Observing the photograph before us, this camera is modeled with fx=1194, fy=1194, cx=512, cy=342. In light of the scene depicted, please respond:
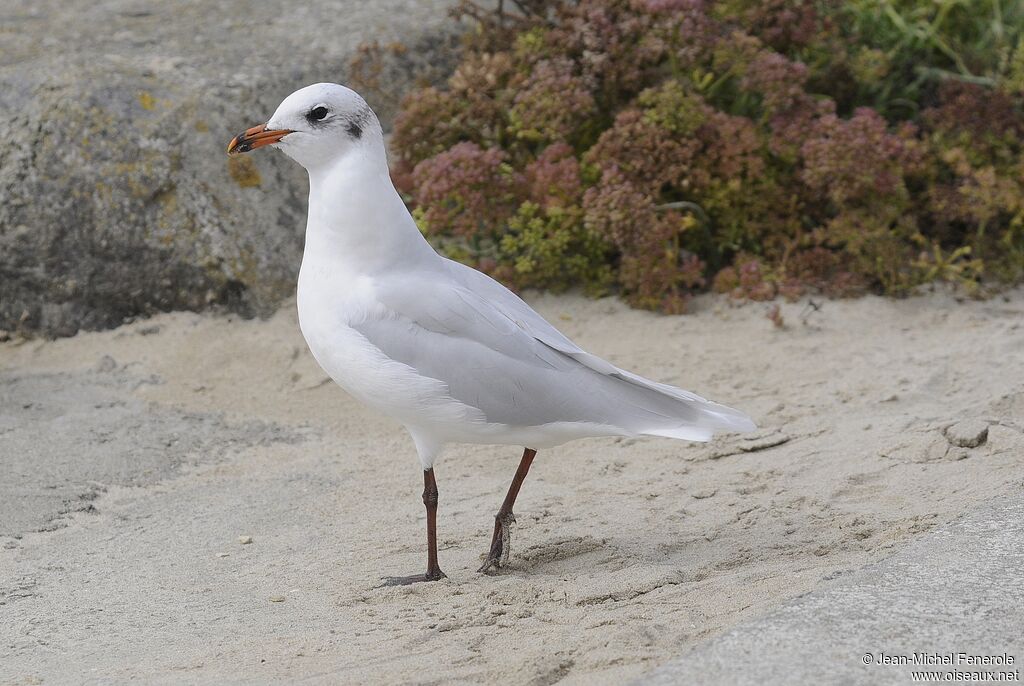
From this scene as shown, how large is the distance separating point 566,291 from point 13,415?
111 inches

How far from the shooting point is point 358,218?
385cm

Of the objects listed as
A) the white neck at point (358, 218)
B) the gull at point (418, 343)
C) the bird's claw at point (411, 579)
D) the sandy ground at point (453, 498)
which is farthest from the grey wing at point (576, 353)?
the bird's claw at point (411, 579)

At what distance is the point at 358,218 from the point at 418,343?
1.50 ft

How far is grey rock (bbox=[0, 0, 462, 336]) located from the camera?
6.15m

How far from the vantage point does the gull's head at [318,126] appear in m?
3.84

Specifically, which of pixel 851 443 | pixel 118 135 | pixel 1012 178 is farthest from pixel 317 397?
pixel 1012 178

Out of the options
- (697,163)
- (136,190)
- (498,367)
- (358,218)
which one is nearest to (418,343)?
(498,367)

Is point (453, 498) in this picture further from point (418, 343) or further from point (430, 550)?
point (418, 343)

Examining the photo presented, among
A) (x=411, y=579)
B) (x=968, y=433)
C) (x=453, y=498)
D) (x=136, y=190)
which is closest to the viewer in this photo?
(x=411, y=579)

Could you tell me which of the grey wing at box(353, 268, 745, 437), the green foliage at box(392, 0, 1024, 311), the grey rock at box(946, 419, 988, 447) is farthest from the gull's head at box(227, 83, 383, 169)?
the grey rock at box(946, 419, 988, 447)

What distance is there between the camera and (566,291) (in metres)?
6.47

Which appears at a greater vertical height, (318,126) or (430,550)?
(318,126)

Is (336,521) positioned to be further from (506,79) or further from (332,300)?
(506,79)

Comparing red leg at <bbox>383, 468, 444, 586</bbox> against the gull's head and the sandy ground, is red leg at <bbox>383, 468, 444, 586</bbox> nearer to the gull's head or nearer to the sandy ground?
the sandy ground
